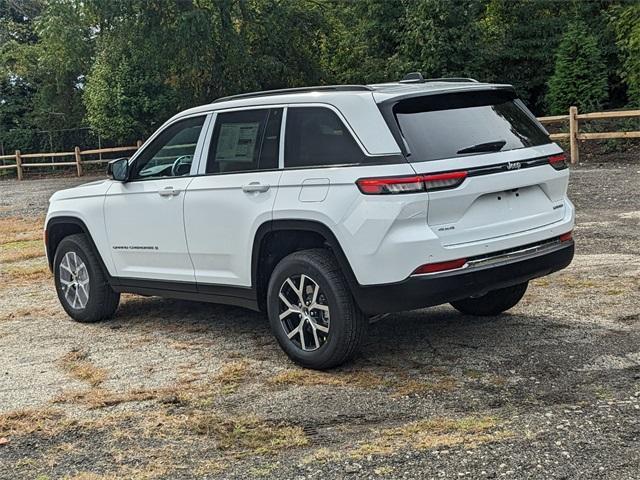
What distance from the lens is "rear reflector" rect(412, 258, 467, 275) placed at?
4.72m

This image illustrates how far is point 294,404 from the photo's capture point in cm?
464

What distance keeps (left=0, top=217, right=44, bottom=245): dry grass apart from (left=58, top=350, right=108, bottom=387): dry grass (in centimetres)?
733

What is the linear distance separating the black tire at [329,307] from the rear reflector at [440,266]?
51 centimetres

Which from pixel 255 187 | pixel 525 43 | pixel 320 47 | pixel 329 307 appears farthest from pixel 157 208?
pixel 320 47

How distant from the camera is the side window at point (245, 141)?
18.2 feet

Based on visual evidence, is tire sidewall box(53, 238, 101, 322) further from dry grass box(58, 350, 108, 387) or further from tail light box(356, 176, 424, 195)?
tail light box(356, 176, 424, 195)

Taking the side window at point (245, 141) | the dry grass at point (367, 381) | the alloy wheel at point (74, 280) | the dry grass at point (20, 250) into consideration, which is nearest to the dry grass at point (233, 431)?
the dry grass at point (367, 381)

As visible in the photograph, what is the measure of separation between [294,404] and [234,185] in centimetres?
170

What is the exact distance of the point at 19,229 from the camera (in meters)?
14.3

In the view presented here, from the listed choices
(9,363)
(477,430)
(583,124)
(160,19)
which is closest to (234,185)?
(9,363)

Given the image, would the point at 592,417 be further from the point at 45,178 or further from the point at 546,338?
the point at 45,178

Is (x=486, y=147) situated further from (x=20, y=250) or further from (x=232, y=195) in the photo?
(x=20, y=250)

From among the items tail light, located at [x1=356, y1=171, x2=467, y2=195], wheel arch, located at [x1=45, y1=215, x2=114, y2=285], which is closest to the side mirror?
wheel arch, located at [x1=45, y1=215, x2=114, y2=285]

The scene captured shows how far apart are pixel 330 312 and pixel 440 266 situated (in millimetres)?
747
